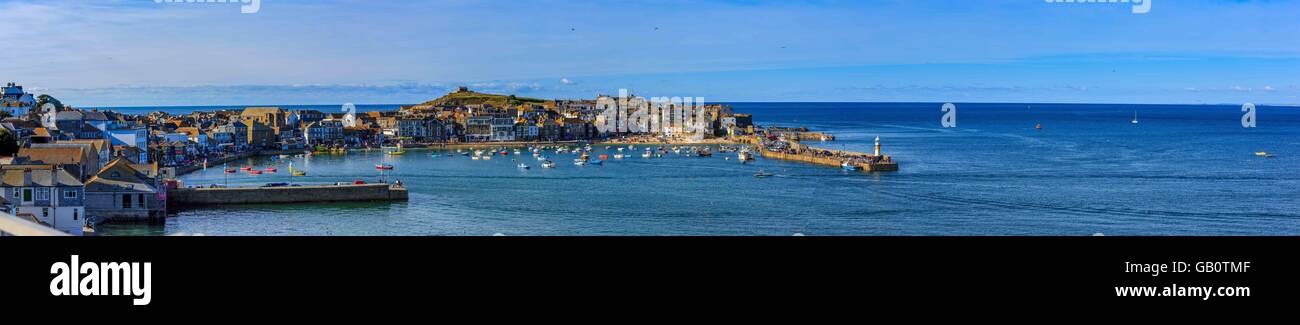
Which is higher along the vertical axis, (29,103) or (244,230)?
(29,103)

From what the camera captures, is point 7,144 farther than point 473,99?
No

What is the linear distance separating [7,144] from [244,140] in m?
9.31

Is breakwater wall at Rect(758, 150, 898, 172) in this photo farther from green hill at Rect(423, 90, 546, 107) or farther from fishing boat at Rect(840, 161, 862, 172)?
green hill at Rect(423, 90, 546, 107)

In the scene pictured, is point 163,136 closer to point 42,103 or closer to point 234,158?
point 234,158

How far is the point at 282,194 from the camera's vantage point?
1091cm

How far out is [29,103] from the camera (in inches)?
734

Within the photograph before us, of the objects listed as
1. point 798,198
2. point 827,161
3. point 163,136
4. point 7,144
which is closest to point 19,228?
point 798,198

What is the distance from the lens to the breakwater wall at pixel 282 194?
1040cm

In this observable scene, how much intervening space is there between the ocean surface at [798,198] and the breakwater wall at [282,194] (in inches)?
9.9

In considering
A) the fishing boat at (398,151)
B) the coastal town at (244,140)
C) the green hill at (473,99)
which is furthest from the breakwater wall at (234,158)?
the green hill at (473,99)

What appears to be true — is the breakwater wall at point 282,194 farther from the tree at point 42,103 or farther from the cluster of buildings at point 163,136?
the tree at point 42,103
